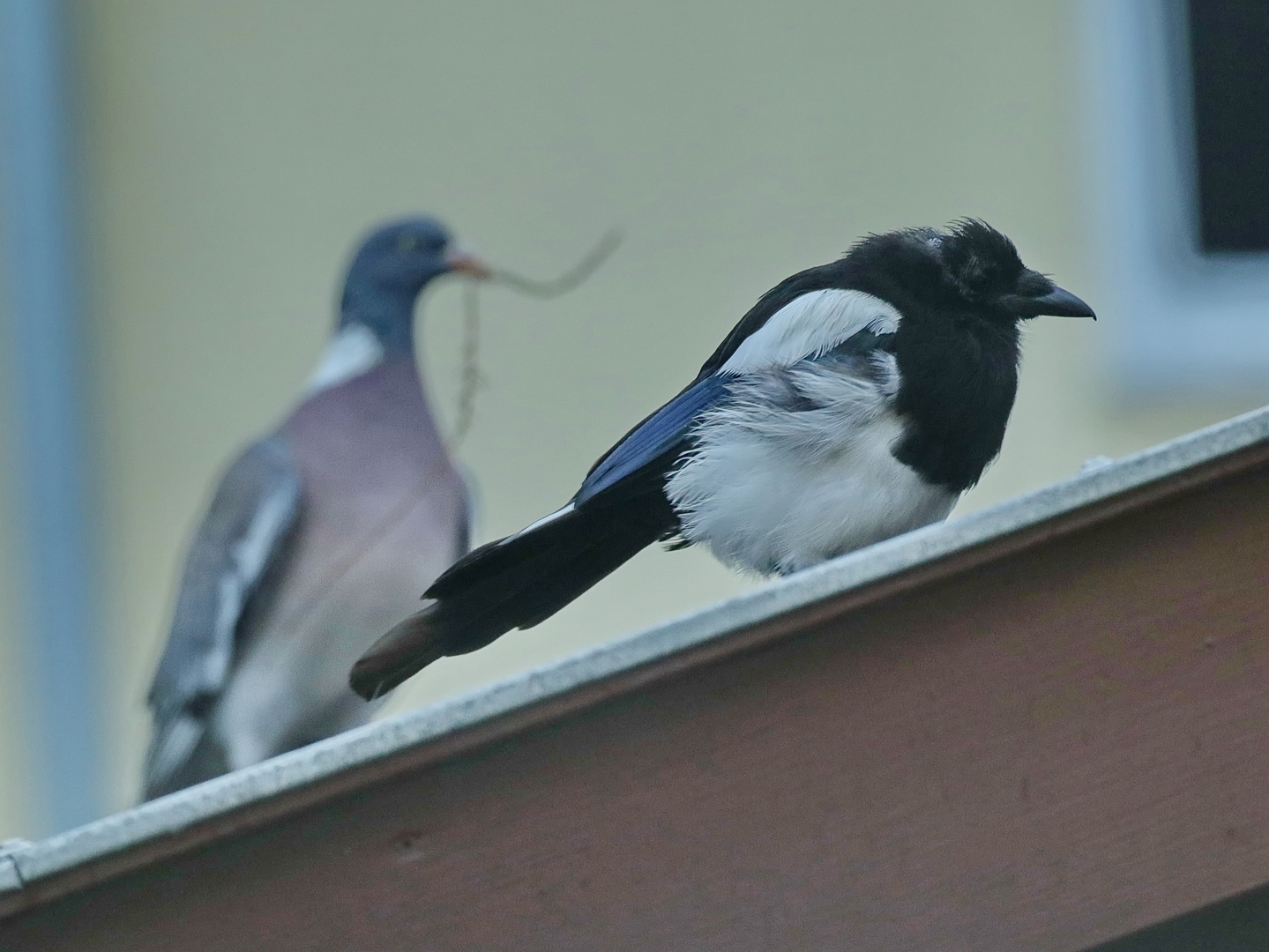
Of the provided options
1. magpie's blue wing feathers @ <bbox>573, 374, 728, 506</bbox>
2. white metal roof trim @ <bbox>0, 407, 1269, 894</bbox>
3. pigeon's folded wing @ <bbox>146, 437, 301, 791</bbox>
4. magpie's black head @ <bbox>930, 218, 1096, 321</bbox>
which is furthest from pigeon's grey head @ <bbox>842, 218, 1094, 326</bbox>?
pigeon's folded wing @ <bbox>146, 437, 301, 791</bbox>

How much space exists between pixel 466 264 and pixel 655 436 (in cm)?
102

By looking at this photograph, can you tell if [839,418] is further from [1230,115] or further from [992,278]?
[1230,115]

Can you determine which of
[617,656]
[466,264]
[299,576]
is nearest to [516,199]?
[466,264]

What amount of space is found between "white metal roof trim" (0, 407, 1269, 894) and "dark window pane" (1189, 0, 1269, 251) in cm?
164

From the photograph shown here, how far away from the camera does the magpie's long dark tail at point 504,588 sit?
792 mm

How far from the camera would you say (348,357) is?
6.56 ft

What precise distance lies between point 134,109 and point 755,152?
0.72 meters

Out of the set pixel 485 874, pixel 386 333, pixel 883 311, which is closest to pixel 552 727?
pixel 485 874

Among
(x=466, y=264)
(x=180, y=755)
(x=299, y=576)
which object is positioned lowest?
(x=180, y=755)

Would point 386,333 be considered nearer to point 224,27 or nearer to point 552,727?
point 224,27

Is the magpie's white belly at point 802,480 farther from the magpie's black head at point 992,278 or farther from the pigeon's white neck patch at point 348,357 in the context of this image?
the pigeon's white neck patch at point 348,357

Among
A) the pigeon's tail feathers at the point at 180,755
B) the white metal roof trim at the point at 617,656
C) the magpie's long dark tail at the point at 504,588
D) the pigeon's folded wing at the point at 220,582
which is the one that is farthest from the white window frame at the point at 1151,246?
the white metal roof trim at the point at 617,656

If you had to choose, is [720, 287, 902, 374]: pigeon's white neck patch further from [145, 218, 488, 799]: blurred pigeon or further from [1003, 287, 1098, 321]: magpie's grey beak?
[145, 218, 488, 799]: blurred pigeon

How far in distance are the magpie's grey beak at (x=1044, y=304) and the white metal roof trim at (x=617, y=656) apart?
37cm
